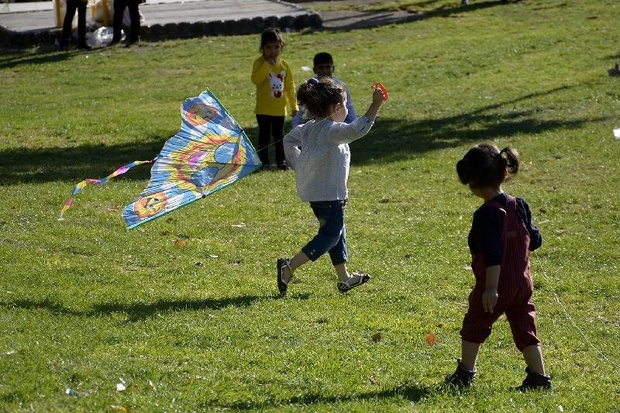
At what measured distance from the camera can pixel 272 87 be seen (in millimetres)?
12477

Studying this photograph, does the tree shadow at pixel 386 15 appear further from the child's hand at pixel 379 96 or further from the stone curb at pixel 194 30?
the child's hand at pixel 379 96


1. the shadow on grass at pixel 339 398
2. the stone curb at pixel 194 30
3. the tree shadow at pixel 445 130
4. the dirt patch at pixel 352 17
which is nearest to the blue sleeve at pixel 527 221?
the shadow on grass at pixel 339 398

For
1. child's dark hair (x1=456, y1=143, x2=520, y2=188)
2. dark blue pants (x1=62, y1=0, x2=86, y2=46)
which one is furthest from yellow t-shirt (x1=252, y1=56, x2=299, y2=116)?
dark blue pants (x1=62, y1=0, x2=86, y2=46)

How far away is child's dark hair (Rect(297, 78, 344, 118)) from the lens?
23.5 ft

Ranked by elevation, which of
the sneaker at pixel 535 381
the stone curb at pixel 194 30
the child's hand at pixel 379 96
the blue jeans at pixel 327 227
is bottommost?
the stone curb at pixel 194 30

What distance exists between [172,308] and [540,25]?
57.0ft

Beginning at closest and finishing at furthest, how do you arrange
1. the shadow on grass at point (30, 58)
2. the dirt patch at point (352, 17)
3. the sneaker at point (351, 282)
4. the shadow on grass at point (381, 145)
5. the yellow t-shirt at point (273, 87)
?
the sneaker at point (351, 282), the yellow t-shirt at point (273, 87), the shadow on grass at point (381, 145), the shadow on grass at point (30, 58), the dirt patch at point (352, 17)

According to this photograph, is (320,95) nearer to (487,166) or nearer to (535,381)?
(487,166)

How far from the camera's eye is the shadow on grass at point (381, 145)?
12609 mm

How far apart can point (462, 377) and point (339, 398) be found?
0.69 m

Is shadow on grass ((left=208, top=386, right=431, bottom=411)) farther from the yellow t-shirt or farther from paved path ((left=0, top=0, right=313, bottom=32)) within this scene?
paved path ((left=0, top=0, right=313, bottom=32))

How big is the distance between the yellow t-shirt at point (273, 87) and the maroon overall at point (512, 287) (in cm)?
688

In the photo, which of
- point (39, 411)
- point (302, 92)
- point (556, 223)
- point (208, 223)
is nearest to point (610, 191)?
point (556, 223)

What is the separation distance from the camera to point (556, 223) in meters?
10.2
